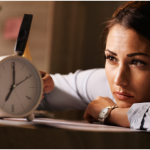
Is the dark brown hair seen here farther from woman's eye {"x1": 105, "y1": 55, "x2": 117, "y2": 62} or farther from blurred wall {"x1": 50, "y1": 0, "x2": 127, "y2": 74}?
blurred wall {"x1": 50, "y1": 0, "x2": 127, "y2": 74}

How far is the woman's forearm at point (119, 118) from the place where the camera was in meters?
0.71

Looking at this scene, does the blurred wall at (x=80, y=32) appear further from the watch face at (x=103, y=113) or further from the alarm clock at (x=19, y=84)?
the alarm clock at (x=19, y=84)

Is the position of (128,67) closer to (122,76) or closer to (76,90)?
(122,76)

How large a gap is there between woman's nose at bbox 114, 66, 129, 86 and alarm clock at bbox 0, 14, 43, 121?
0.30m

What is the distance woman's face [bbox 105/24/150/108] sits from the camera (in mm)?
756

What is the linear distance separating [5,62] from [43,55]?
1160 millimetres

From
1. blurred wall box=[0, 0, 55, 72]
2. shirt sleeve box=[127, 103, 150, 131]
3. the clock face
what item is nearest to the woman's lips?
shirt sleeve box=[127, 103, 150, 131]

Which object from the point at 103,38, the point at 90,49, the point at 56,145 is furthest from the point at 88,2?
the point at 56,145

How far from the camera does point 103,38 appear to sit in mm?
1042

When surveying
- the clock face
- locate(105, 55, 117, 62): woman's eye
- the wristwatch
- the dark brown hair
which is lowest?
the wristwatch

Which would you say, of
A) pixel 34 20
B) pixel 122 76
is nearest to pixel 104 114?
pixel 122 76

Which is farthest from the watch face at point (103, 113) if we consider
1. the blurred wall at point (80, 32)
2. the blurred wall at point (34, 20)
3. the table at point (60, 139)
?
the blurred wall at point (80, 32)

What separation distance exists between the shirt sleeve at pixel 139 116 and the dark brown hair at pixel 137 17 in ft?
0.80

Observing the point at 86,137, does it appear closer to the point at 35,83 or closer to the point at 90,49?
the point at 35,83
